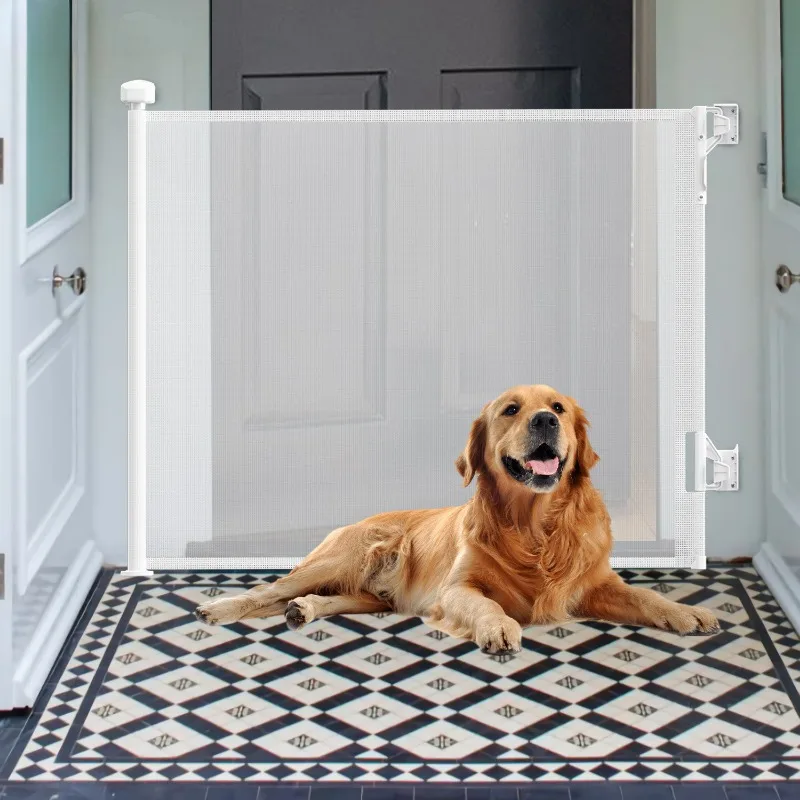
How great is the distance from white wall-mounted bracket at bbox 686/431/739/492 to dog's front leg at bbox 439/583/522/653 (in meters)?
0.44

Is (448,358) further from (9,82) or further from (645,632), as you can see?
(9,82)

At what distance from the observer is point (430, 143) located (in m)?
2.63

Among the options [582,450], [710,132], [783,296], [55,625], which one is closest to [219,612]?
[55,625]

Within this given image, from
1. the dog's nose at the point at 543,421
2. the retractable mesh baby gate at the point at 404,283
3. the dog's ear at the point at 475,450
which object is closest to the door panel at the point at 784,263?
the retractable mesh baby gate at the point at 404,283

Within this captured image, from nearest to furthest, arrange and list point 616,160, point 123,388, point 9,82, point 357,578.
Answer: point 9,82 → point 616,160 → point 357,578 → point 123,388

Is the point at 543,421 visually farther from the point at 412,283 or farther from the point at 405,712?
the point at 405,712

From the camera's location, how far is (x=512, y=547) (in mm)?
2670

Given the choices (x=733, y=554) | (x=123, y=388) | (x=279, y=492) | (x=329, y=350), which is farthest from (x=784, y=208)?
(x=123, y=388)

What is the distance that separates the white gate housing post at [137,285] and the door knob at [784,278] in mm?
1304

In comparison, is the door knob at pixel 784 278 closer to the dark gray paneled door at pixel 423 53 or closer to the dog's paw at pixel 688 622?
the dark gray paneled door at pixel 423 53

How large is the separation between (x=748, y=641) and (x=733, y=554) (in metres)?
0.49

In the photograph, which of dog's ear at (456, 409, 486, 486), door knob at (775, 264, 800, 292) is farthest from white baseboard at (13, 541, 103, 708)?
door knob at (775, 264, 800, 292)

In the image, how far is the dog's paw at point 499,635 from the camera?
2.61 meters

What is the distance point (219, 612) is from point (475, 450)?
638 mm
